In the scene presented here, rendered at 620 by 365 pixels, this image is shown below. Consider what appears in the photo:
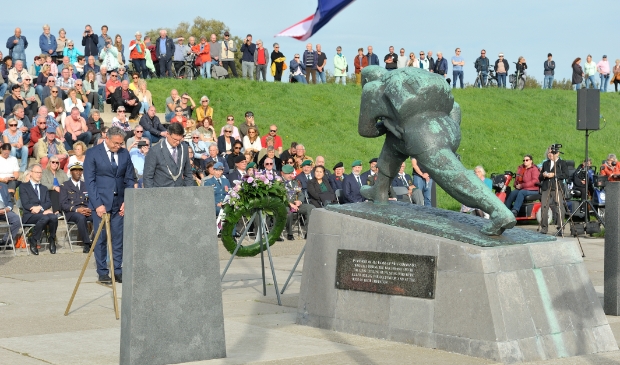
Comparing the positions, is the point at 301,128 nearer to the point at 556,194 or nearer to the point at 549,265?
the point at 556,194

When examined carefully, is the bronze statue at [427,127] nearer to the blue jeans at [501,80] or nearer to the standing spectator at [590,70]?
→ the blue jeans at [501,80]

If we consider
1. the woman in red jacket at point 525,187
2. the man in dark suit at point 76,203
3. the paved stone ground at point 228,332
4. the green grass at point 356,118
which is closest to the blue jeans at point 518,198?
the woman in red jacket at point 525,187

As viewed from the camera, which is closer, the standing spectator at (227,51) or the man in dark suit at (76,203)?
the man in dark suit at (76,203)

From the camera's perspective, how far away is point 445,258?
25.8 feet

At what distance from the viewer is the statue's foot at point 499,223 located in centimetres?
784

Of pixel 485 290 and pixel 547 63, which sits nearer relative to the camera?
pixel 485 290

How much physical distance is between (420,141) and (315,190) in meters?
10.9

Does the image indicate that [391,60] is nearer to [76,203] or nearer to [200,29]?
[76,203]

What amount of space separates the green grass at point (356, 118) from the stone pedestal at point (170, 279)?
1802 centimetres

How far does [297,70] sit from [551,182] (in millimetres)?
17334

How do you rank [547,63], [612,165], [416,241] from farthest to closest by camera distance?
[547,63] < [612,165] < [416,241]

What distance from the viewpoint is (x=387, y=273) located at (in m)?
8.37

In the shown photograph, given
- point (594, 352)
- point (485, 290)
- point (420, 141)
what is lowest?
point (594, 352)

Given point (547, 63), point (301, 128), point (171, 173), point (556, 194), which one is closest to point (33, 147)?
point (171, 173)
